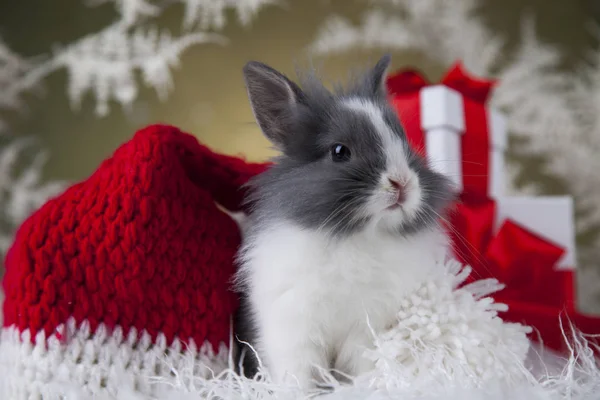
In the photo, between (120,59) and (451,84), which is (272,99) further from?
(120,59)

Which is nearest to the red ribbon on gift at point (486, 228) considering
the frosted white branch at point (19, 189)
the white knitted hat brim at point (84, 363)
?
the white knitted hat brim at point (84, 363)

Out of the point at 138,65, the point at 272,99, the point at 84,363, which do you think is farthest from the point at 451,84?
the point at 138,65

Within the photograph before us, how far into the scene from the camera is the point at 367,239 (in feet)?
2.15

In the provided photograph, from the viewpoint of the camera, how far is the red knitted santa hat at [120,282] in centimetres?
65

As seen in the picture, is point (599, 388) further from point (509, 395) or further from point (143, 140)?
point (143, 140)

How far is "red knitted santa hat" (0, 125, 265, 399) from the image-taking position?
0.65 meters

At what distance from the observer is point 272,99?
2.38 feet

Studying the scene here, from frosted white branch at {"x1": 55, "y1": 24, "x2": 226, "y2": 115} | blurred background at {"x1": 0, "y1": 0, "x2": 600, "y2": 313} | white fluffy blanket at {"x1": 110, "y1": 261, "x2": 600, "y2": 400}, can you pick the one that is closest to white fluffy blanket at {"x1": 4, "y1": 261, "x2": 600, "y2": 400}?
white fluffy blanket at {"x1": 110, "y1": 261, "x2": 600, "y2": 400}

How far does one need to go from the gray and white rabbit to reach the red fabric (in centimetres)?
8

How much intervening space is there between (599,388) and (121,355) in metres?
0.57

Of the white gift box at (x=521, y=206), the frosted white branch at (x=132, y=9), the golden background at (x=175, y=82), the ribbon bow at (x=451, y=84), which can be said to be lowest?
the white gift box at (x=521, y=206)

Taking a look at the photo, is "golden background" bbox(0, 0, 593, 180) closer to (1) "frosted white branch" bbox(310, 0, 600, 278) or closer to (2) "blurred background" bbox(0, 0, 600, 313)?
(2) "blurred background" bbox(0, 0, 600, 313)

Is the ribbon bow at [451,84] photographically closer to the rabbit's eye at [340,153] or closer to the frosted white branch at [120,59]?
the rabbit's eye at [340,153]

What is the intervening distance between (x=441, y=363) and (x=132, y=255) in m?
0.42
